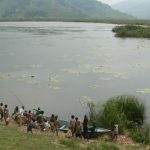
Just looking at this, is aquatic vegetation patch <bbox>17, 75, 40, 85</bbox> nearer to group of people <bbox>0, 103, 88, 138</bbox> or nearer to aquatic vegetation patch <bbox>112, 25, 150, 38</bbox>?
group of people <bbox>0, 103, 88, 138</bbox>

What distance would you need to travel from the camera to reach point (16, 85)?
4412 cm

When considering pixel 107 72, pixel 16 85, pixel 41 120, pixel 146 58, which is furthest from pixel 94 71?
pixel 41 120

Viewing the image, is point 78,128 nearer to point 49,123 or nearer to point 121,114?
point 49,123

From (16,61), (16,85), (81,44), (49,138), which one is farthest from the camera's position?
(81,44)

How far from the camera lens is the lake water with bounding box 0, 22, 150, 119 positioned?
37.7 metres

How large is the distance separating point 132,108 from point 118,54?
44.5 meters

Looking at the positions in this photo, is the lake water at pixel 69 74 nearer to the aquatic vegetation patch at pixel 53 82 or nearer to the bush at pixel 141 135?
the aquatic vegetation patch at pixel 53 82

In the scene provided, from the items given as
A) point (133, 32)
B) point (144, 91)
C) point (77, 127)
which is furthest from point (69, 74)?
point (133, 32)


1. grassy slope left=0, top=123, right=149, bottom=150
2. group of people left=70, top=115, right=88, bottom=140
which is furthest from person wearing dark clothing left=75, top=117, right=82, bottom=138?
grassy slope left=0, top=123, right=149, bottom=150

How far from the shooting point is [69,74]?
169 feet

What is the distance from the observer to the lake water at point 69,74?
37741 mm

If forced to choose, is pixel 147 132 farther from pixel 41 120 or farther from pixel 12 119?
pixel 12 119

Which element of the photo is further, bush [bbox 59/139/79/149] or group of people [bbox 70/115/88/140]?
group of people [bbox 70/115/88/140]

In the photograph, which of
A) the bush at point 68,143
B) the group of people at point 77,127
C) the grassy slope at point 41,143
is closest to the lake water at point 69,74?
the group of people at point 77,127
